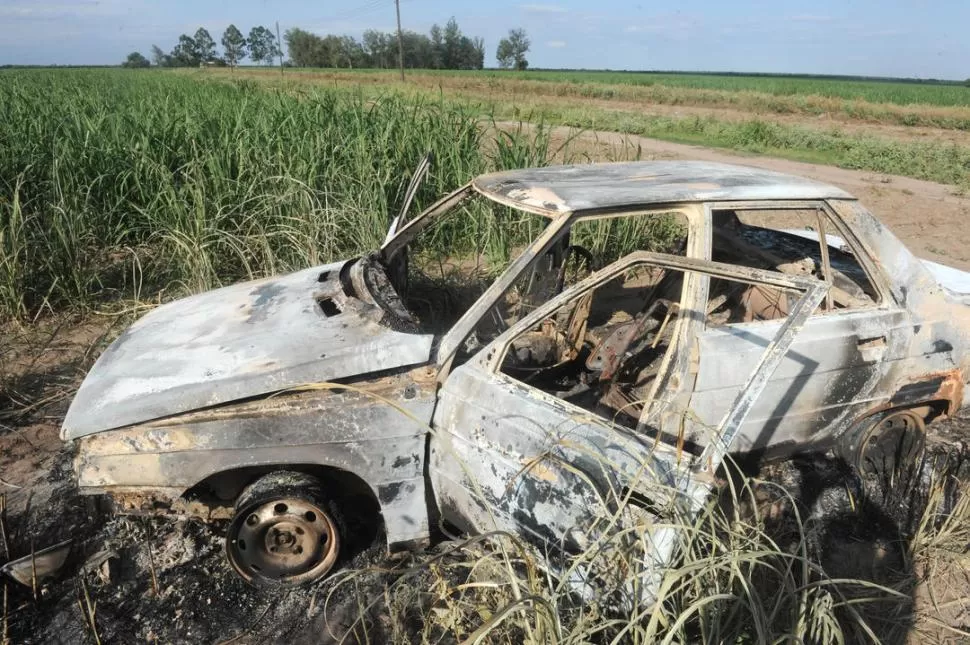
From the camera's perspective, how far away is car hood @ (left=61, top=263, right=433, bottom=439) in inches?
91.9

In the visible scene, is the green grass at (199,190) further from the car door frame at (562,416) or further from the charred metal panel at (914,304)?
the charred metal panel at (914,304)

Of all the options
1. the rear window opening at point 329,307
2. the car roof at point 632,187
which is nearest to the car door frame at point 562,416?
the car roof at point 632,187

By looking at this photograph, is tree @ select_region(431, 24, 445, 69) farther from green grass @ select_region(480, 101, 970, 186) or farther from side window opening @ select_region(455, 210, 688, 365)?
side window opening @ select_region(455, 210, 688, 365)

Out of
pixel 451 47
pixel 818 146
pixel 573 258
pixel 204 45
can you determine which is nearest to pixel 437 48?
pixel 451 47

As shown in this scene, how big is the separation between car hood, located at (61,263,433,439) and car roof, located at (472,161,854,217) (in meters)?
0.72

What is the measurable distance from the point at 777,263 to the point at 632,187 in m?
1.30

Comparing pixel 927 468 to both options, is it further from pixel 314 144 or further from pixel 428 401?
pixel 314 144

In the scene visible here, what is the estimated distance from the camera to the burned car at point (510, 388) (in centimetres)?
215

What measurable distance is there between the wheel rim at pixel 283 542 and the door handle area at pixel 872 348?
231 cm

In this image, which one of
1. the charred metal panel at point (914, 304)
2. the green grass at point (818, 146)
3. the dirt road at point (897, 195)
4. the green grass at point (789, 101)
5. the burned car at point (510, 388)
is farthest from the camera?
the green grass at point (789, 101)

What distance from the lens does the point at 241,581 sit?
8.70 feet

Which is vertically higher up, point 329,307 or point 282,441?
point 329,307

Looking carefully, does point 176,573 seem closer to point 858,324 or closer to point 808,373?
point 808,373

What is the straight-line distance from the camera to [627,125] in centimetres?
2011
